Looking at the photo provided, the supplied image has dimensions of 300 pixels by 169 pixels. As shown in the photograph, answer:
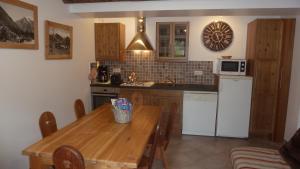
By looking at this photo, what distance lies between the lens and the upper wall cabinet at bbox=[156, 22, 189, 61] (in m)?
4.28

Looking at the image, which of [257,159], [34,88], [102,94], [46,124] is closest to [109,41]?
[102,94]

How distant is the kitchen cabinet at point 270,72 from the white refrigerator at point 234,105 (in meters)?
0.13

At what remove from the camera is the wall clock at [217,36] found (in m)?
4.20

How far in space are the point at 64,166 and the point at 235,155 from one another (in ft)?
5.95

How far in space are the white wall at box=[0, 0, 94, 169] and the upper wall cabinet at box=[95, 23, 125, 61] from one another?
1.67 feet

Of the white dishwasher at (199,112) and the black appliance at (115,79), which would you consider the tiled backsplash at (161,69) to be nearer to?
the black appliance at (115,79)

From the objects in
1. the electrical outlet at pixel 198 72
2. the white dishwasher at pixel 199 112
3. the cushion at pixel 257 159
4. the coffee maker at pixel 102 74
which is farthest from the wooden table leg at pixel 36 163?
the electrical outlet at pixel 198 72

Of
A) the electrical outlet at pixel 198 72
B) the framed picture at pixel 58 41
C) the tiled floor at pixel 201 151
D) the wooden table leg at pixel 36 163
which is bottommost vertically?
the tiled floor at pixel 201 151

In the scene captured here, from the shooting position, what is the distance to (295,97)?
3.41m

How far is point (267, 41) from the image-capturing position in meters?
3.64

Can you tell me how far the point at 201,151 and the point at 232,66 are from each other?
158 cm

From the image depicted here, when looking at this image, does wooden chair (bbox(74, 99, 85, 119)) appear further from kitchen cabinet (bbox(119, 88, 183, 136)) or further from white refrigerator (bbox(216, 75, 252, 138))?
white refrigerator (bbox(216, 75, 252, 138))

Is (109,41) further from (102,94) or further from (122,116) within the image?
(122,116)

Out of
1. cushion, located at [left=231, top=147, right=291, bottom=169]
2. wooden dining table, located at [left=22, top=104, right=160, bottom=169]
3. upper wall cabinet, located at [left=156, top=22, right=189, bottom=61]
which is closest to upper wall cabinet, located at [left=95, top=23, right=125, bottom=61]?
upper wall cabinet, located at [left=156, top=22, right=189, bottom=61]
